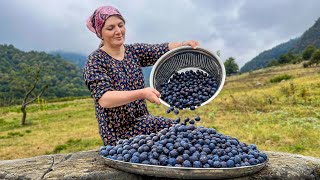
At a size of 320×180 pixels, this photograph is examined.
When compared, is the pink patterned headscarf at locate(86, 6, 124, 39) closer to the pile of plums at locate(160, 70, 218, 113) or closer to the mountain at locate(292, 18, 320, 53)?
the pile of plums at locate(160, 70, 218, 113)

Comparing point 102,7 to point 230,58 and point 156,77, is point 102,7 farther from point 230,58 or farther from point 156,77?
point 230,58

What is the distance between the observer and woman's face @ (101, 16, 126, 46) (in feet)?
12.1

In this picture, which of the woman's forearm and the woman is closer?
the woman's forearm

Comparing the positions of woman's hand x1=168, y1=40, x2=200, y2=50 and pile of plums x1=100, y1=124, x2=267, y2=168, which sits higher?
woman's hand x1=168, y1=40, x2=200, y2=50

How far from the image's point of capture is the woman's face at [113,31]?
145 inches

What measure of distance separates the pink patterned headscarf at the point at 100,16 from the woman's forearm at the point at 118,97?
32.6 inches

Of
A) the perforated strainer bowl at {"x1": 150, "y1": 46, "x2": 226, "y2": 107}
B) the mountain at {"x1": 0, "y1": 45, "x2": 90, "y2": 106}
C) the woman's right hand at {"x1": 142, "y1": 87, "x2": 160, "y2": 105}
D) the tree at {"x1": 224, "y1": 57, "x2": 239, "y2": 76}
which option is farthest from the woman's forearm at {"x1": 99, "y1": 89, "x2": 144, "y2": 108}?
the tree at {"x1": 224, "y1": 57, "x2": 239, "y2": 76}

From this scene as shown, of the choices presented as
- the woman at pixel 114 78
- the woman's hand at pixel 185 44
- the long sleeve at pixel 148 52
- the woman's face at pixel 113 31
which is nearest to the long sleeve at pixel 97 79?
the woman at pixel 114 78

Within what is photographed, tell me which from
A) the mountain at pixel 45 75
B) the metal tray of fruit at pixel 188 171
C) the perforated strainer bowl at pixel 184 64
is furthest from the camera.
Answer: the mountain at pixel 45 75

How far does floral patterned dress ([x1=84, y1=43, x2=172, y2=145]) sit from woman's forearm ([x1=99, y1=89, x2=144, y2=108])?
0.48 ft

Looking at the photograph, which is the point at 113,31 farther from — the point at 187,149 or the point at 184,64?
the point at 187,149

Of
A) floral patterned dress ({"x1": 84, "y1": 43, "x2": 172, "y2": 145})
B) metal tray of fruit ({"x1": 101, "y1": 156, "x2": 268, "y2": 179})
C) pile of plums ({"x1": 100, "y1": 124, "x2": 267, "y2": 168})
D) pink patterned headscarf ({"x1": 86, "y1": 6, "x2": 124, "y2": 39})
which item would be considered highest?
pink patterned headscarf ({"x1": 86, "y1": 6, "x2": 124, "y2": 39})

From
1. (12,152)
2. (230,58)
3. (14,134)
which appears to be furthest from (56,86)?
(12,152)

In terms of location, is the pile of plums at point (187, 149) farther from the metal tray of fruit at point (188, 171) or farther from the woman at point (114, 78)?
the woman at point (114, 78)
